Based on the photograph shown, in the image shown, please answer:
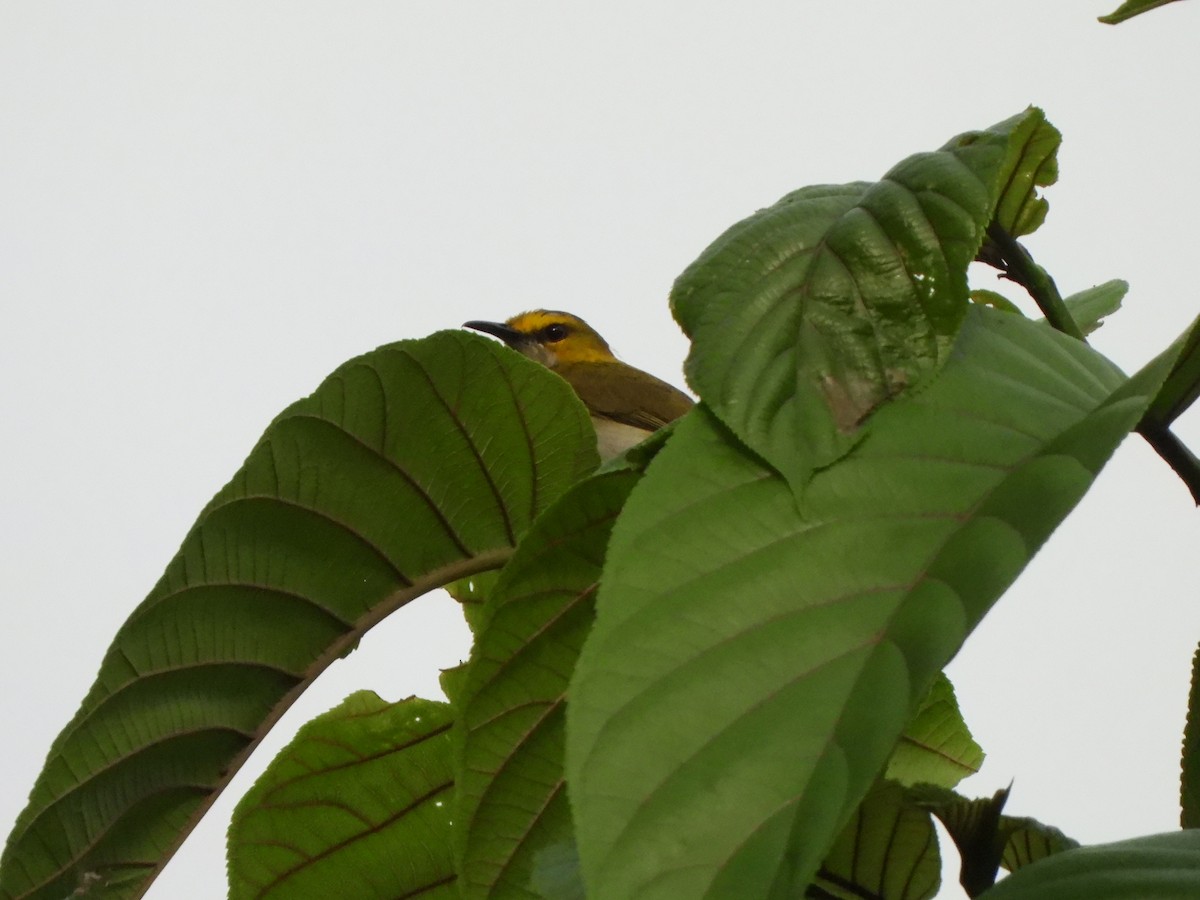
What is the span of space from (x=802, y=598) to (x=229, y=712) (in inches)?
22.9

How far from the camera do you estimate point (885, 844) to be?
0.88m

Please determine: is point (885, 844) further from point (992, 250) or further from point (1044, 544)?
point (992, 250)

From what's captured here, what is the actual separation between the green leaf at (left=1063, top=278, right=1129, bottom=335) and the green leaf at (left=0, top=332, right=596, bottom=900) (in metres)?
0.52

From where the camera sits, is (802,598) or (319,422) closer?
(802,598)

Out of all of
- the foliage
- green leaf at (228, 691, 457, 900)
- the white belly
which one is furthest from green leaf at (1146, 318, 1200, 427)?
the white belly

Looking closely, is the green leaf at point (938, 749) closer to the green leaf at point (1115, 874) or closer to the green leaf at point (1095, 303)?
the green leaf at point (1095, 303)

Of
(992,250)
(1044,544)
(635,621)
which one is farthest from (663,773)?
(992,250)

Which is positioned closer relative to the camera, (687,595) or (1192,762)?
(687,595)

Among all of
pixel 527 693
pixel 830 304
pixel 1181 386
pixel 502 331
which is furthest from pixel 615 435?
pixel 830 304

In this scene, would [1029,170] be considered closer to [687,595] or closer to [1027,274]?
[1027,274]

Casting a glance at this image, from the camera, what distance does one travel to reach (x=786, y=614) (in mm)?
615

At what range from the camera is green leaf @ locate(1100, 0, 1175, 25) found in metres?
0.99

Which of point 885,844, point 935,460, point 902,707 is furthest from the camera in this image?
point 885,844

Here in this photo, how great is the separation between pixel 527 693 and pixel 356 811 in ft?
1.18
